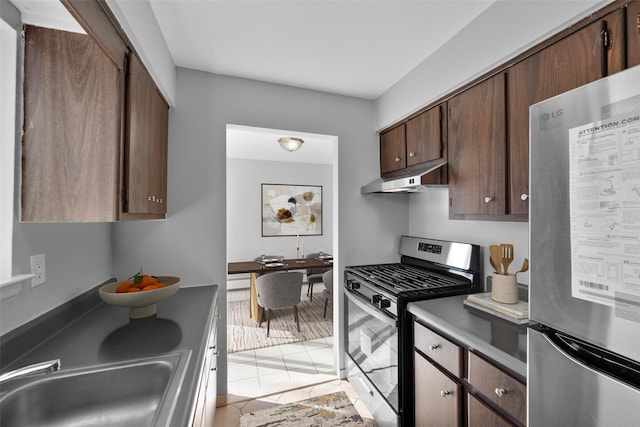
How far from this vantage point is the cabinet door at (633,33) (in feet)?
3.11

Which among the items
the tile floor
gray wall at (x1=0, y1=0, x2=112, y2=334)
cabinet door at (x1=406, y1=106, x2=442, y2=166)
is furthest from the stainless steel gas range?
gray wall at (x1=0, y1=0, x2=112, y2=334)

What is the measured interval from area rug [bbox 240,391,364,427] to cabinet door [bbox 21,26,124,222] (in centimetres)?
167

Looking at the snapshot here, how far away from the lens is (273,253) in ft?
17.7

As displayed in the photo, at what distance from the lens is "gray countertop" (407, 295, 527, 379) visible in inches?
40.8

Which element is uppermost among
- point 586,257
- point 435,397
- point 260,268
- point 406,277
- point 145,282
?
point 586,257

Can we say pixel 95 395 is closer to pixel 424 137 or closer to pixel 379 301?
pixel 379 301

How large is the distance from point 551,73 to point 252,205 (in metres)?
4.71

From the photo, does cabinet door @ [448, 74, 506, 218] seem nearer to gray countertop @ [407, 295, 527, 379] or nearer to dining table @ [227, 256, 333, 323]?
gray countertop @ [407, 295, 527, 379]

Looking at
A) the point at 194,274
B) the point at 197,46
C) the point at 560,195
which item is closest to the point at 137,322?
the point at 194,274

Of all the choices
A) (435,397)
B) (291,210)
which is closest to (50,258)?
(435,397)

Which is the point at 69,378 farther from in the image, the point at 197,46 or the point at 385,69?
the point at 385,69

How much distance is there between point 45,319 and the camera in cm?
118

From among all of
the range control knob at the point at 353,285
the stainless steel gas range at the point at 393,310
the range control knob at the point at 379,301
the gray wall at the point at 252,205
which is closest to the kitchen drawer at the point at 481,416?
the stainless steel gas range at the point at 393,310

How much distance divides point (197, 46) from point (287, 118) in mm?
775
